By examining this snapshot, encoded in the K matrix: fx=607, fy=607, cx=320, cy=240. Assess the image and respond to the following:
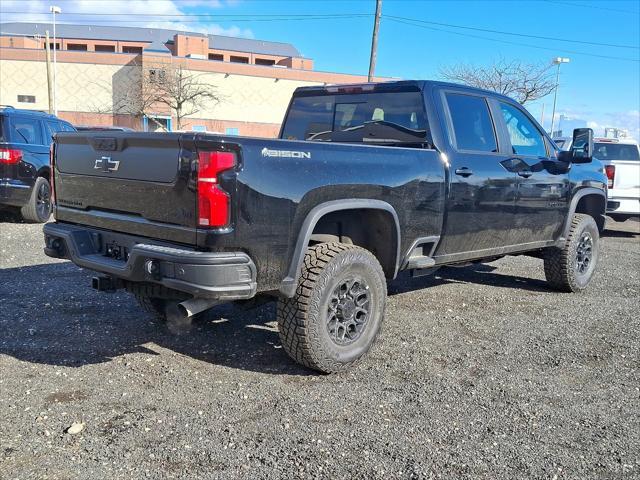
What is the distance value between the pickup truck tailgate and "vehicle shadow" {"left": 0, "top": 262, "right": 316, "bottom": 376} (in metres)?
0.98

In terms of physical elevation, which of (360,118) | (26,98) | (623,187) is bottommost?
(623,187)

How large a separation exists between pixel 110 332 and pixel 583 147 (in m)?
4.87

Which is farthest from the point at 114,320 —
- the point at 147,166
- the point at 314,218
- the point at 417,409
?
the point at 417,409

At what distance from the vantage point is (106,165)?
388 cm

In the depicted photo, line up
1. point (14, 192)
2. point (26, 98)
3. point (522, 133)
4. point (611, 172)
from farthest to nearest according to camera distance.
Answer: point (26, 98) < point (611, 172) < point (14, 192) < point (522, 133)

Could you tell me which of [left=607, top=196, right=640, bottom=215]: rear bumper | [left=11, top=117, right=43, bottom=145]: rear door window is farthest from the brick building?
[left=607, top=196, right=640, bottom=215]: rear bumper

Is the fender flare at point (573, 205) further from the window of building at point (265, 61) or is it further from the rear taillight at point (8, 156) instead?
the window of building at point (265, 61)

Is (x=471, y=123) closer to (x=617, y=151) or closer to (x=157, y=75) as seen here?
(x=617, y=151)

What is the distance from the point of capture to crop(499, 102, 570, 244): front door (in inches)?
226

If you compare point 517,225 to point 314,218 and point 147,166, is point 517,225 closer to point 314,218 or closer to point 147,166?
point 314,218

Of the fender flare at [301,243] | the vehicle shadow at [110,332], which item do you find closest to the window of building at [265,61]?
the vehicle shadow at [110,332]

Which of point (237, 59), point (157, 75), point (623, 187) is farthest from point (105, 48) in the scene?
point (623, 187)

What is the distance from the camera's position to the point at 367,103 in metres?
5.38

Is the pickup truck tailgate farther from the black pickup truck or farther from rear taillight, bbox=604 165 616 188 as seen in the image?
rear taillight, bbox=604 165 616 188
